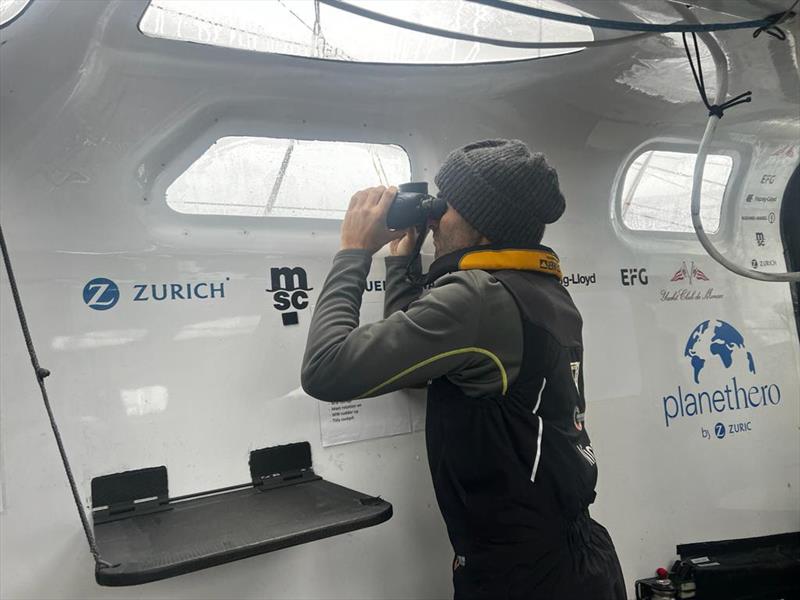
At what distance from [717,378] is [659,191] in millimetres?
705

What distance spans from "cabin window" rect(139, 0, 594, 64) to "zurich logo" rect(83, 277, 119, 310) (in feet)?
1.89

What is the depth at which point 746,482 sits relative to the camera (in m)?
2.13

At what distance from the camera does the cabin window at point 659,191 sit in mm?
2084

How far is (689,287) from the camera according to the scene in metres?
2.12

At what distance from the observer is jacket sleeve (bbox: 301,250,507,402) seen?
3.40ft

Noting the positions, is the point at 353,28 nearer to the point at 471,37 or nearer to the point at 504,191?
the point at 471,37

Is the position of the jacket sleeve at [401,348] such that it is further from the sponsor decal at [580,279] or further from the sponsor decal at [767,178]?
the sponsor decal at [767,178]


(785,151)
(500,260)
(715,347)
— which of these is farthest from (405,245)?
(785,151)

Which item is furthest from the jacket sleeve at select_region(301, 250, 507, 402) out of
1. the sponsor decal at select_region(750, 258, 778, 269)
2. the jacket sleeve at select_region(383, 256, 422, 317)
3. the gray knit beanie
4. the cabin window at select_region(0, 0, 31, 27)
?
the sponsor decal at select_region(750, 258, 778, 269)

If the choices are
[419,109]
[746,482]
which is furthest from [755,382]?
[419,109]

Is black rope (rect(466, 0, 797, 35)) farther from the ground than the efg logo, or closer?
farther from the ground

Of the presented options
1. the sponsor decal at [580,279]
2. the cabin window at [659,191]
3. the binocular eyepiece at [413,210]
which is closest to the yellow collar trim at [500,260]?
the binocular eyepiece at [413,210]

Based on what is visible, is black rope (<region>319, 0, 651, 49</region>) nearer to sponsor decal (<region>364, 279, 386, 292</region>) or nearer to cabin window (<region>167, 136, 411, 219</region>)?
cabin window (<region>167, 136, 411, 219</region>)

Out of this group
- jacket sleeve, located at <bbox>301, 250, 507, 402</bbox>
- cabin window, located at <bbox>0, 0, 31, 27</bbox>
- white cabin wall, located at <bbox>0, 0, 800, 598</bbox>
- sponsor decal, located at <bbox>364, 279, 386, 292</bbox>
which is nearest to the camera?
jacket sleeve, located at <bbox>301, 250, 507, 402</bbox>
